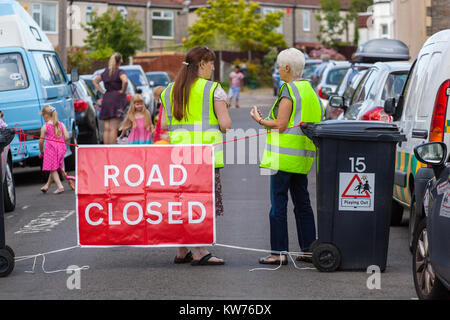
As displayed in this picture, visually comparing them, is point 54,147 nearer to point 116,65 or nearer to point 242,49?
point 116,65

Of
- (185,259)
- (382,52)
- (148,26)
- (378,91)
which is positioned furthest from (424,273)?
(148,26)

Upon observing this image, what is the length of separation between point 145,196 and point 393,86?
5.90 m

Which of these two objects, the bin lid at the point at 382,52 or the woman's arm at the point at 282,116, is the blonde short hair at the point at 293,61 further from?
the bin lid at the point at 382,52

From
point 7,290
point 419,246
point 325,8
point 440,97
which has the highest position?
point 325,8

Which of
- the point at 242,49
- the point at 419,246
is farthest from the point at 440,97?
the point at 242,49

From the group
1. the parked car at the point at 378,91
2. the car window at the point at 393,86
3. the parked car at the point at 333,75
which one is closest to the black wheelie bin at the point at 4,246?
the parked car at the point at 378,91

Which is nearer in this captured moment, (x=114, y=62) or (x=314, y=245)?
(x=314, y=245)

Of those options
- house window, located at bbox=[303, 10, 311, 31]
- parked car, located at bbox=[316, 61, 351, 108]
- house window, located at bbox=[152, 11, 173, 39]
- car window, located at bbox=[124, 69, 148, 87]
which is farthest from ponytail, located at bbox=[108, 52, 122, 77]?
house window, located at bbox=[303, 10, 311, 31]

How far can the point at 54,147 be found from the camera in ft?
49.7

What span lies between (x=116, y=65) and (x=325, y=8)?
5137 cm

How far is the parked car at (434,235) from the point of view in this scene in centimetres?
617

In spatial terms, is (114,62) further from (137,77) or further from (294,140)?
(137,77)

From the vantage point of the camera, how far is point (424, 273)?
22.3 ft

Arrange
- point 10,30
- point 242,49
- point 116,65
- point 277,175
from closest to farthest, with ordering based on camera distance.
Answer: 1. point 277,175
2. point 10,30
3. point 116,65
4. point 242,49
